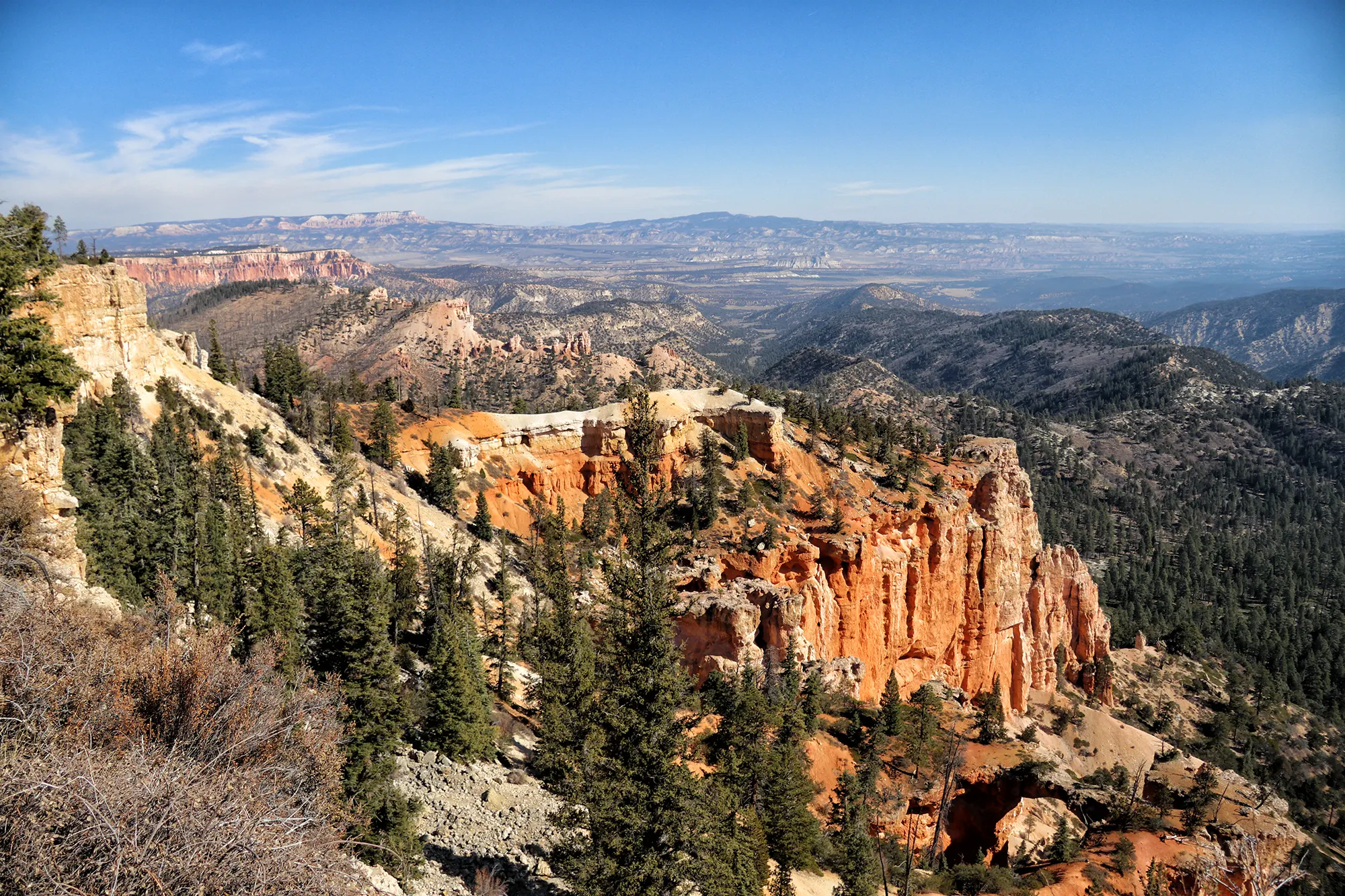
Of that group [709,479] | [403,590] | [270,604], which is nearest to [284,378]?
[709,479]

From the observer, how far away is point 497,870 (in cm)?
2314

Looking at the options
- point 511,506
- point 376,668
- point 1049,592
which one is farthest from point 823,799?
point 1049,592

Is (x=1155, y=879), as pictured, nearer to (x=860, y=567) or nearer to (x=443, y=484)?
(x=860, y=567)

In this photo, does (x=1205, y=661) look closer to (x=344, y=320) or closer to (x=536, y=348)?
(x=536, y=348)

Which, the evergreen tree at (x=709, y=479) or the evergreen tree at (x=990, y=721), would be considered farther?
the evergreen tree at (x=709, y=479)

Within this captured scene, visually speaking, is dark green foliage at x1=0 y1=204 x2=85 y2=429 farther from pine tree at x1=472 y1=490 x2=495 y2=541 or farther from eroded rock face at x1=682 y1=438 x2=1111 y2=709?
pine tree at x1=472 y1=490 x2=495 y2=541

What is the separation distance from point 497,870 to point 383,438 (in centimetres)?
4510

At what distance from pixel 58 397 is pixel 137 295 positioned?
3050cm

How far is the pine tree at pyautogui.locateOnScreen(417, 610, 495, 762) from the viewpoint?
27422mm

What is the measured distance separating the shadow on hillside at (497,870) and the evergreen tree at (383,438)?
42.9 m

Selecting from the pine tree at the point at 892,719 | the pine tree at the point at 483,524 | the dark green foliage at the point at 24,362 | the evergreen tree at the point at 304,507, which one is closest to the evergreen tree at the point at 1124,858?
the pine tree at the point at 892,719

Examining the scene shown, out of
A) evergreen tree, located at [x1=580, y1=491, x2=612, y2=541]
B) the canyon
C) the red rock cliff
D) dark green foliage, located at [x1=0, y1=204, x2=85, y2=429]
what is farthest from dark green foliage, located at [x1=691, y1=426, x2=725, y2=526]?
dark green foliage, located at [x1=0, y1=204, x2=85, y2=429]

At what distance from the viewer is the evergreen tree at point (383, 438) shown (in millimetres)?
61406

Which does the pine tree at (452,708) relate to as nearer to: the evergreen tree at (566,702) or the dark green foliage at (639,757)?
the evergreen tree at (566,702)
